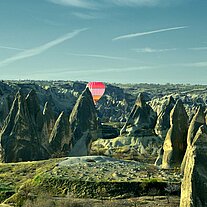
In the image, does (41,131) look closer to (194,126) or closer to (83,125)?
(83,125)

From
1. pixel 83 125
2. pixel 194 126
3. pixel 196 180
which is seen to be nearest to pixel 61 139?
pixel 83 125

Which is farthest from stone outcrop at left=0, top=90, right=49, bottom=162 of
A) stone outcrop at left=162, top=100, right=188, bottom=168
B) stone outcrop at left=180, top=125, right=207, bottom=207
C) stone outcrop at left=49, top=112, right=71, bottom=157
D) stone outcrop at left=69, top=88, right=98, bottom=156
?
stone outcrop at left=180, top=125, right=207, bottom=207

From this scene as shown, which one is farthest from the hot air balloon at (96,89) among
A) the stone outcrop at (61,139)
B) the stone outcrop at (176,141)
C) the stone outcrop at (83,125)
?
the stone outcrop at (176,141)

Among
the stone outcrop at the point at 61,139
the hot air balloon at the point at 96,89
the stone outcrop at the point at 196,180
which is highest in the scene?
the hot air balloon at the point at 96,89

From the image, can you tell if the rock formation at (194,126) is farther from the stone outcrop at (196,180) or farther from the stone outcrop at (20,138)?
the stone outcrop at (20,138)

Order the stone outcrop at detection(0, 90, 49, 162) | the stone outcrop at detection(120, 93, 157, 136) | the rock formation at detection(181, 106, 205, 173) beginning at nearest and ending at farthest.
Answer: the rock formation at detection(181, 106, 205, 173)
the stone outcrop at detection(0, 90, 49, 162)
the stone outcrop at detection(120, 93, 157, 136)

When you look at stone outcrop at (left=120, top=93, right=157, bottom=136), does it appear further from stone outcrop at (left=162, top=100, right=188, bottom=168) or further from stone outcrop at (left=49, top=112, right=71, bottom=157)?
stone outcrop at (left=162, top=100, right=188, bottom=168)
